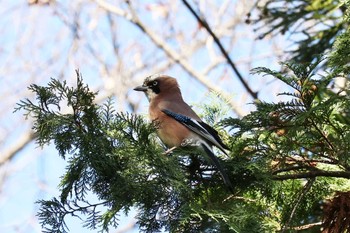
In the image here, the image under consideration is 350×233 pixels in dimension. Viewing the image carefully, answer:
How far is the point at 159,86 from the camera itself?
19.1 feet

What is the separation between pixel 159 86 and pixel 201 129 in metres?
1.43

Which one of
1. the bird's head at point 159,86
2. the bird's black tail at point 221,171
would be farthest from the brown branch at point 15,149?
the bird's black tail at point 221,171

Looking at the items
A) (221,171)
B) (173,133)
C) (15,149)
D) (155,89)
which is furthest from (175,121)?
(15,149)

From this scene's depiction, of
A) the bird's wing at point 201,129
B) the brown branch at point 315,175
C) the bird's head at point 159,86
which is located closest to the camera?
the brown branch at point 315,175

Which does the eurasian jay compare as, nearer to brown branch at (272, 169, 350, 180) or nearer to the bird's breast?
the bird's breast

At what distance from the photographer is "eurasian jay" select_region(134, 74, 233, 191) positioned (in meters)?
4.17

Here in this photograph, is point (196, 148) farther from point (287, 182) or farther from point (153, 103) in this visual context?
point (153, 103)

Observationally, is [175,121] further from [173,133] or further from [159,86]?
[159,86]

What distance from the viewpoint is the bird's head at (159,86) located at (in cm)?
572

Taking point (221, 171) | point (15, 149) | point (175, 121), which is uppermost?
point (15, 149)

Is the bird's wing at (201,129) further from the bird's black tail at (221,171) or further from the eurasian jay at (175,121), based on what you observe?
the bird's black tail at (221,171)

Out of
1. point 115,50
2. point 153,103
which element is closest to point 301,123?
point 153,103

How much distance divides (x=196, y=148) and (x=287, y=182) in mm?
580

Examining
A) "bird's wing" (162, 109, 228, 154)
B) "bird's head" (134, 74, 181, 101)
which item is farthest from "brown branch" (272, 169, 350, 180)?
"bird's head" (134, 74, 181, 101)
